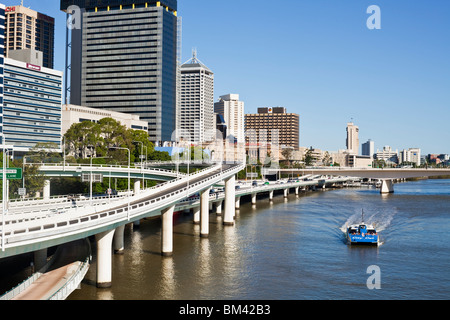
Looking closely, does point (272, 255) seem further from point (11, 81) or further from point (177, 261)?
point (11, 81)

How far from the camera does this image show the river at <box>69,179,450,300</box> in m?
43.3

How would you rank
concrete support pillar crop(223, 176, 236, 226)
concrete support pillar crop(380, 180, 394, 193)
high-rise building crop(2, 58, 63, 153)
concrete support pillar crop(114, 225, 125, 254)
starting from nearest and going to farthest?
concrete support pillar crop(114, 225, 125, 254) → concrete support pillar crop(223, 176, 236, 226) → high-rise building crop(2, 58, 63, 153) → concrete support pillar crop(380, 180, 394, 193)

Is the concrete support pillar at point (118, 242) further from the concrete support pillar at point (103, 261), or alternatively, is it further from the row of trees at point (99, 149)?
the row of trees at point (99, 149)

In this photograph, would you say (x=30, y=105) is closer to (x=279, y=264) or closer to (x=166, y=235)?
(x=166, y=235)

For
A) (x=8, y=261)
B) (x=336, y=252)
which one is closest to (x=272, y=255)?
(x=336, y=252)

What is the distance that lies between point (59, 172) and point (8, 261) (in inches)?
1227

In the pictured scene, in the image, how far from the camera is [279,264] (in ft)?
180

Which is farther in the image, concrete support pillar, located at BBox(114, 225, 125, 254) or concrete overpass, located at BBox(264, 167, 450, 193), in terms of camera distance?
concrete overpass, located at BBox(264, 167, 450, 193)

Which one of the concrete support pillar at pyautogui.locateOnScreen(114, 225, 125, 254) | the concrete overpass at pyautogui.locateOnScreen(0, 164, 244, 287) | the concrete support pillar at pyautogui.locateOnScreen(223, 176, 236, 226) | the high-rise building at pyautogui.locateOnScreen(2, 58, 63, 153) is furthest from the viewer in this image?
the high-rise building at pyautogui.locateOnScreen(2, 58, 63, 153)

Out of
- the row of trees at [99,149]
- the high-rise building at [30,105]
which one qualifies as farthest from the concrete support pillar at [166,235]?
the high-rise building at [30,105]

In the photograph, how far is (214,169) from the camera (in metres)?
90.9

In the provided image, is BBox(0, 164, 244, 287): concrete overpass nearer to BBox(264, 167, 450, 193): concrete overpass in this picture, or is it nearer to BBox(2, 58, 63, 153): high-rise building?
BBox(2, 58, 63, 153): high-rise building

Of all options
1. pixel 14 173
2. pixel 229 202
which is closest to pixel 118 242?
pixel 14 173

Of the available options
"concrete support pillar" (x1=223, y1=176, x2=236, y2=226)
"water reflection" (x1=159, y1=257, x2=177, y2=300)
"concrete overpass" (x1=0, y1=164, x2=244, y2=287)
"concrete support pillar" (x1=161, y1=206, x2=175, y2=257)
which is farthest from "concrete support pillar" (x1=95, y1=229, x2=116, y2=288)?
"concrete support pillar" (x1=223, y1=176, x2=236, y2=226)
